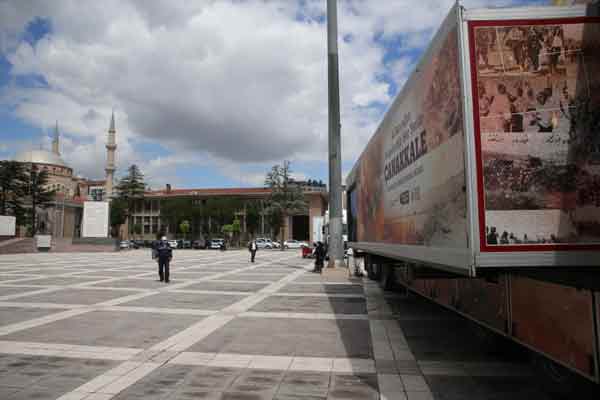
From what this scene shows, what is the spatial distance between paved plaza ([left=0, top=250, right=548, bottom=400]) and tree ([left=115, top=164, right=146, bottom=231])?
67.4 m

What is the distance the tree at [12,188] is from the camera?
59.1m

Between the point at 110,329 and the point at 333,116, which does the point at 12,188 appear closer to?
the point at 333,116

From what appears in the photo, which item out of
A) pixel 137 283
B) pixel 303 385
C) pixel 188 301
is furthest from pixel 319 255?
pixel 303 385

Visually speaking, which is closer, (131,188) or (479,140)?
(479,140)

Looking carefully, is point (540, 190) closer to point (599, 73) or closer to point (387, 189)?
point (599, 73)

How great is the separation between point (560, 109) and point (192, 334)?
6.21m

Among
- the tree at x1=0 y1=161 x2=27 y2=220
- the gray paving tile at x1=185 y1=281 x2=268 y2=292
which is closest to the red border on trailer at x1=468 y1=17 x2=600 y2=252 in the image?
the gray paving tile at x1=185 y1=281 x2=268 y2=292

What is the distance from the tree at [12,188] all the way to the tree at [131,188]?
1538cm

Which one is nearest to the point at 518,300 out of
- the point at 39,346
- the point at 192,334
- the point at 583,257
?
the point at 583,257

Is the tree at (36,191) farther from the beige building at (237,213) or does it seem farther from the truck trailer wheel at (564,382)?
the truck trailer wheel at (564,382)

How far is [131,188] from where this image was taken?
74.6 m

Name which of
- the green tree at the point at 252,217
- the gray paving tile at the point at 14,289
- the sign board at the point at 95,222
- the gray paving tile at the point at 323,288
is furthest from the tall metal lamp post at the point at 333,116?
the green tree at the point at 252,217

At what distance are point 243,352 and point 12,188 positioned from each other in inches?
2664

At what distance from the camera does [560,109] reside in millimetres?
3701
